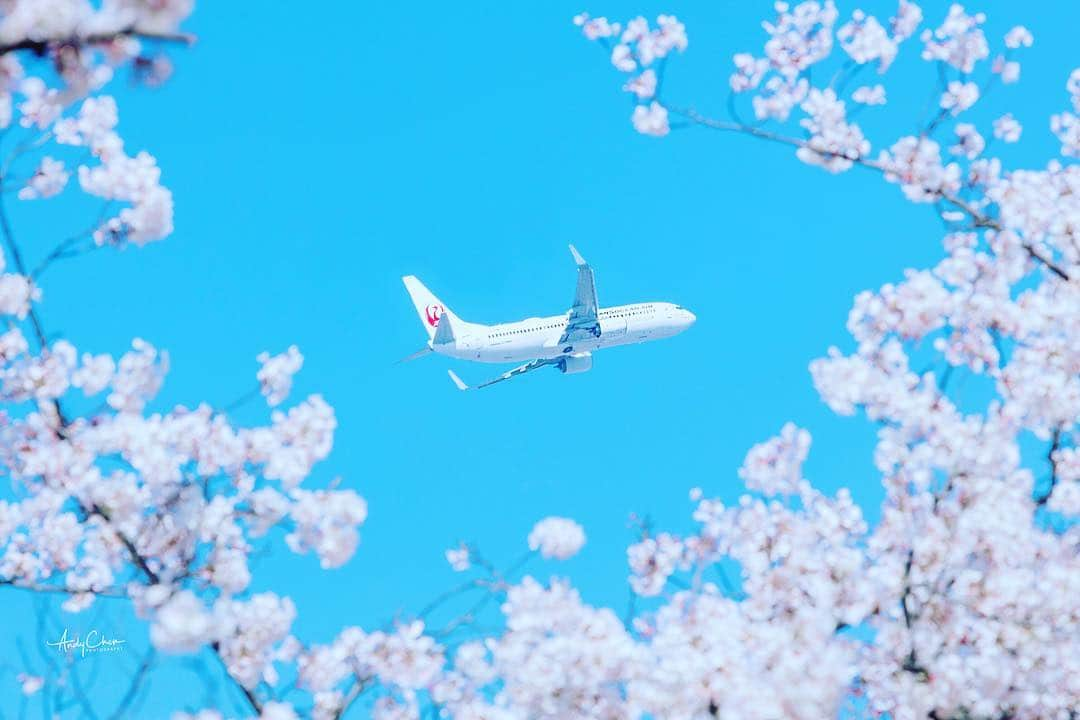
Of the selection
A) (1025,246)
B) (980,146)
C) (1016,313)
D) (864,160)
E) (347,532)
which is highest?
(980,146)

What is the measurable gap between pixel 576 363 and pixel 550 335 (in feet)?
9.40

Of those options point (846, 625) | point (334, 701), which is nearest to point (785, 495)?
point (846, 625)

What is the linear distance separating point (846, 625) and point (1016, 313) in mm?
2481

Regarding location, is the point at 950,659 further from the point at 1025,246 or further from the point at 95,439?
the point at 95,439

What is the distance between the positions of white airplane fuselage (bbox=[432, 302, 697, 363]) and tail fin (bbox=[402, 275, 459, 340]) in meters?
5.60

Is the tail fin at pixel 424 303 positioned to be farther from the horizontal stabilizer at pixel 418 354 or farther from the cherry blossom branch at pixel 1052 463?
the cherry blossom branch at pixel 1052 463

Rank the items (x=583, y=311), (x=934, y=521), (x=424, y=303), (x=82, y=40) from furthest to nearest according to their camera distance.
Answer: (x=424, y=303) < (x=583, y=311) < (x=934, y=521) < (x=82, y=40)

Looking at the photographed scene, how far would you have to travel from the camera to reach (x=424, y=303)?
46906 millimetres

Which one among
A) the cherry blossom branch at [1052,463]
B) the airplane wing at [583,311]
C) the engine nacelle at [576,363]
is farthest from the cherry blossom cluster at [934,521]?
the engine nacelle at [576,363]

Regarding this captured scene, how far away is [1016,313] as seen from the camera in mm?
6957

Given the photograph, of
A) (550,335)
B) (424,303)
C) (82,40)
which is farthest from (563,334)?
(82,40)

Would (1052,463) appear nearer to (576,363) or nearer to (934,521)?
(934,521)

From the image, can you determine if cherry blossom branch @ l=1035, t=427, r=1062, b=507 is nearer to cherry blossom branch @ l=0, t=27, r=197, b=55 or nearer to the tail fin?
cherry blossom branch @ l=0, t=27, r=197, b=55

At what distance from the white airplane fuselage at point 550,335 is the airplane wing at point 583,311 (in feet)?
0.92
